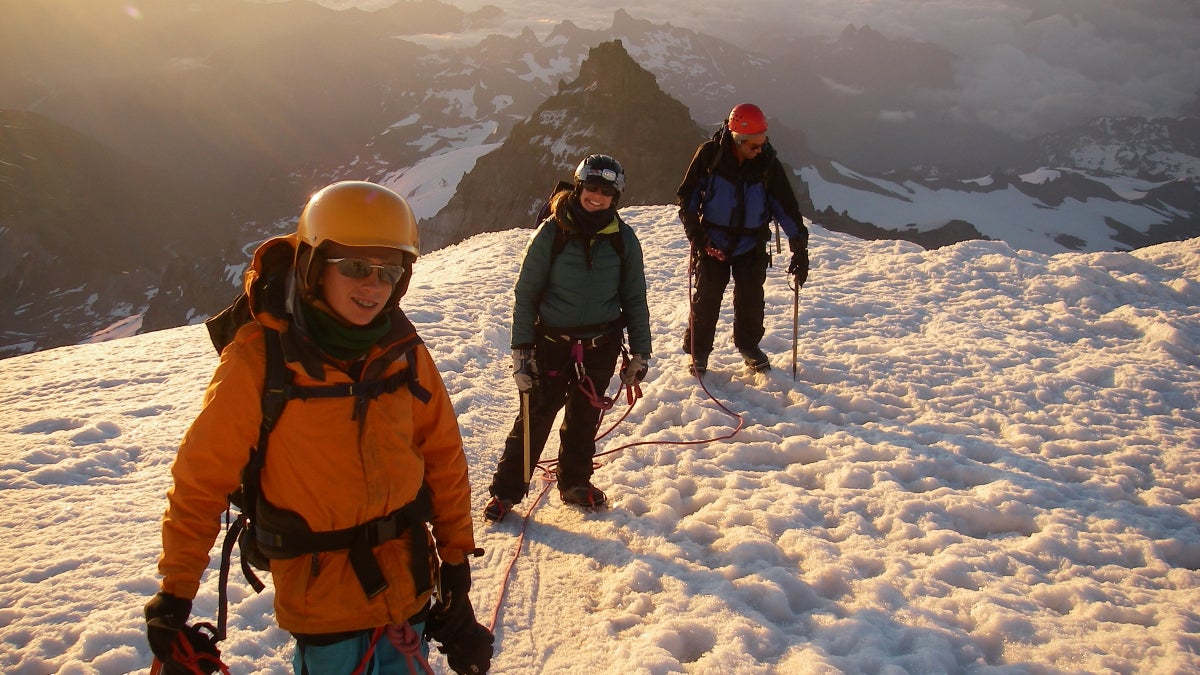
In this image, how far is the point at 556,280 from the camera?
16.6 ft

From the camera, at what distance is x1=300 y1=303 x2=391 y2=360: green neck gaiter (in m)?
2.51

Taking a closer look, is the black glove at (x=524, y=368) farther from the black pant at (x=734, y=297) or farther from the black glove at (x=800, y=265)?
the black glove at (x=800, y=265)

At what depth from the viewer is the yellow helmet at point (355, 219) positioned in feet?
8.17

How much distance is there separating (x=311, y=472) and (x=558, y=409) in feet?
9.96

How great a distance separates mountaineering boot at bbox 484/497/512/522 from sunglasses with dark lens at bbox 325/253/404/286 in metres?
3.37

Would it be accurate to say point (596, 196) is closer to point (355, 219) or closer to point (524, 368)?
point (524, 368)

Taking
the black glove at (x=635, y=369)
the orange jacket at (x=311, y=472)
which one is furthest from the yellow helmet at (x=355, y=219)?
the black glove at (x=635, y=369)

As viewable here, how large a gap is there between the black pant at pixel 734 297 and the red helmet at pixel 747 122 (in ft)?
4.33

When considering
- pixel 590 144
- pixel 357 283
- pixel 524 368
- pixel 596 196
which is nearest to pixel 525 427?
pixel 524 368

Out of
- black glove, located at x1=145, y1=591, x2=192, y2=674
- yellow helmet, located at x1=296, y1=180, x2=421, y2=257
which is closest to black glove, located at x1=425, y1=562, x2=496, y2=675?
black glove, located at x1=145, y1=591, x2=192, y2=674

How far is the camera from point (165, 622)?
230 centimetres

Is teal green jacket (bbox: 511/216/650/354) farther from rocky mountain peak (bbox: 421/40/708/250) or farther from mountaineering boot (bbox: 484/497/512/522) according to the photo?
rocky mountain peak (bbox: 421/40/708/250)

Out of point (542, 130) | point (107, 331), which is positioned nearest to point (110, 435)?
point (542, 130)

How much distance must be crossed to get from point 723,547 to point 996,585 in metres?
1.83
